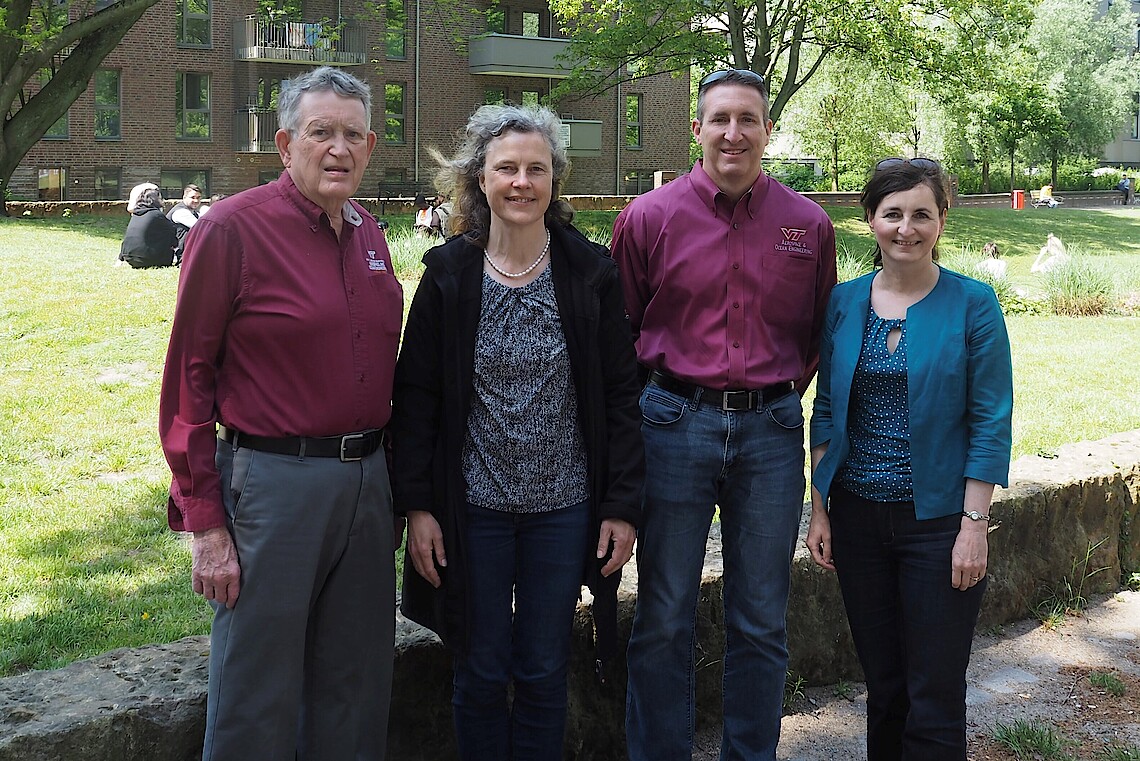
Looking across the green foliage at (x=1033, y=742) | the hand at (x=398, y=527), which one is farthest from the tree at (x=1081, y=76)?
the hand at (x=398, y=527)

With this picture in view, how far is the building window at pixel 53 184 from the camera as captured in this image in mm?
29609

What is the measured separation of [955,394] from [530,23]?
117 ft

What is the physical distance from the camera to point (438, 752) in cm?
368

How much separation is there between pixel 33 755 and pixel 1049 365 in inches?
415

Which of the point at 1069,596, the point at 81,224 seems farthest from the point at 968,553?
the point at 81,224

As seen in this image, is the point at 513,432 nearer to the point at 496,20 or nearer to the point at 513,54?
the point at 513,54

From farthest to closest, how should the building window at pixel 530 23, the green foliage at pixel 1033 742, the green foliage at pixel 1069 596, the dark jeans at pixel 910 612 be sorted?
the building window at pixel 530 23, the green foliage at pixel 1069 596, the green foliage at pixel 1033 742, the dark jeans at pixel 910 612

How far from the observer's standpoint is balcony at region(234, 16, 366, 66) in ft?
104

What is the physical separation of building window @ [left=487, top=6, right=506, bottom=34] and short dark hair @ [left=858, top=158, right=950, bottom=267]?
33.6 meters

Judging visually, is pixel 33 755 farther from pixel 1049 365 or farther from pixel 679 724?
pixel 1049 365

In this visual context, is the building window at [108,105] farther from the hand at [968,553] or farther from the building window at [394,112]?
the hand at [968,553]

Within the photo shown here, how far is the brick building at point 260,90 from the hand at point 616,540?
80.5 ft

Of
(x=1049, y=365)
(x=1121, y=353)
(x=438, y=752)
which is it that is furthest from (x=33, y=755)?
(x=1121, y=353)

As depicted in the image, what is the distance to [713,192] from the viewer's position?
3613 millimetres
